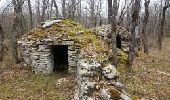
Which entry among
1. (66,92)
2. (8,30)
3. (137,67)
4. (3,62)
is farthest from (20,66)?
(8,30)

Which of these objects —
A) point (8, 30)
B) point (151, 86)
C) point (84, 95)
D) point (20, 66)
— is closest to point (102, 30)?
point (20, 66)

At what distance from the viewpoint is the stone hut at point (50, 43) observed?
16125mm

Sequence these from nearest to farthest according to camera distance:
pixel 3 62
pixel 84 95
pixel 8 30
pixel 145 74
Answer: pixel 84 95 → pixel 145 74 → pixel 3 62 → pixel 8 30

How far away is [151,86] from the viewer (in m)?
14.3

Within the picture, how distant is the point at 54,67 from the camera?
17828mm

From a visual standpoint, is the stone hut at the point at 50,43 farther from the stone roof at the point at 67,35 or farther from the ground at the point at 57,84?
the ground at the point at 57,84

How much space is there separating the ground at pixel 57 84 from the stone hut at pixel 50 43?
0.58 m

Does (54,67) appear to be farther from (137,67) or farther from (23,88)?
(137,67)

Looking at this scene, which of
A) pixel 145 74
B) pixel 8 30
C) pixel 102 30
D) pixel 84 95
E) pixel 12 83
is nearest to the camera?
pixel 84 95

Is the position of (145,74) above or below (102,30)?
below

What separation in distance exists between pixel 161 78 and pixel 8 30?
34.3m

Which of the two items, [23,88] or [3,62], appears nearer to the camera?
[23,88]

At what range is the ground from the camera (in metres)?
13.2

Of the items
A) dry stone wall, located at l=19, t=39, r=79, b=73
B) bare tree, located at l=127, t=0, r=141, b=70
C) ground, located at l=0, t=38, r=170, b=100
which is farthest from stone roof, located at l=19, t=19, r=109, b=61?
ground, located at l=0, t=38, r=170, b=100
